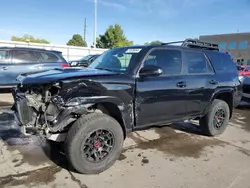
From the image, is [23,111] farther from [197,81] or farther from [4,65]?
[4,65]

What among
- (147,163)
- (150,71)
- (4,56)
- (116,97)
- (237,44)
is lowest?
(147,163)

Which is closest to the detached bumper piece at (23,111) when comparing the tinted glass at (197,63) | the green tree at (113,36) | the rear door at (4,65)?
the tinted glass at (197,63)

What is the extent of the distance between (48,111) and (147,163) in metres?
1.70

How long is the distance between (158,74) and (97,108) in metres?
1.09

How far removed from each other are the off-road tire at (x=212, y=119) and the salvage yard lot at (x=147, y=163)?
158mm

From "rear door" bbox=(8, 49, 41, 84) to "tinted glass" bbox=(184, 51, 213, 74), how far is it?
625 centimetres

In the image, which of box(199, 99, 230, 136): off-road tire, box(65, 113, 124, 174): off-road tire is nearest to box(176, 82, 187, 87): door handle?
box(199, 99, 230, 136): off-road tire

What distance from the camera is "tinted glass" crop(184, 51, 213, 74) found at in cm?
441

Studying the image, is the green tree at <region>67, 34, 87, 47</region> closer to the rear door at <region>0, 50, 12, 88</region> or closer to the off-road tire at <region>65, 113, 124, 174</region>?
the rear door at <region>0, 50, 12, 88</region>

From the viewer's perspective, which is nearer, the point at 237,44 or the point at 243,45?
the point at 243,45

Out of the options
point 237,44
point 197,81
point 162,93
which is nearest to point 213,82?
point 197,81

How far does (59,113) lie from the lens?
296 cm

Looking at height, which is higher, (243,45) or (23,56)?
(243,45)

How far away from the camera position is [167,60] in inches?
163
